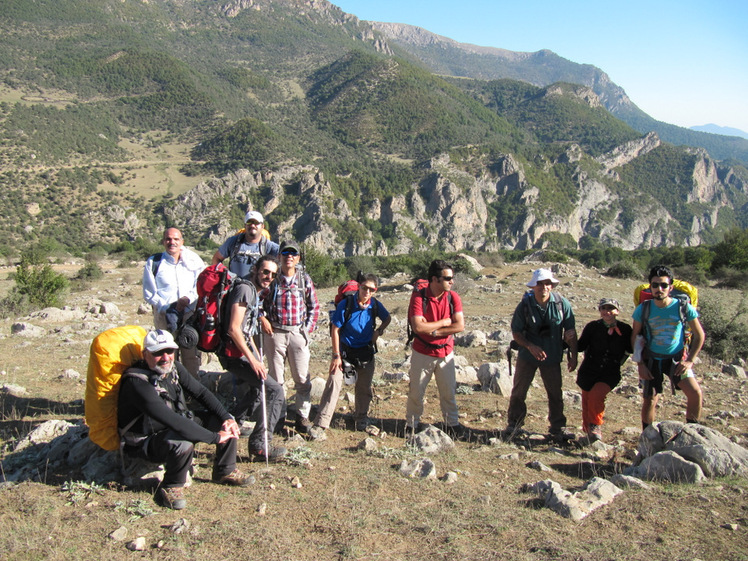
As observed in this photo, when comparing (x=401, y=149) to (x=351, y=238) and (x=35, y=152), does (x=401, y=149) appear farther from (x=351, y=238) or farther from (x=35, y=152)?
(x=35, y=152)

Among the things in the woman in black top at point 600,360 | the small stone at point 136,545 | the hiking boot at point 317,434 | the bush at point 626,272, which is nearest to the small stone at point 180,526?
the small stone at point 136,545

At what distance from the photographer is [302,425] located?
4.65 meters

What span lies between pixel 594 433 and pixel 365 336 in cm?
249

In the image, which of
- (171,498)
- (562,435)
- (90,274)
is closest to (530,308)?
(562,435)

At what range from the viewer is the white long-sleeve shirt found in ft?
14.8

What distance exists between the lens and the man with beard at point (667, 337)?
14.4ft

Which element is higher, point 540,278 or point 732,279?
point 540,278

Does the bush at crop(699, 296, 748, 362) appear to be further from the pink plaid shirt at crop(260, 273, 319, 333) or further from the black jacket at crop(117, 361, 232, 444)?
the black jacket at crop(117, 361, 232, 444)

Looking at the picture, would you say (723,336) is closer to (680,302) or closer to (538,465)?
(680,302)

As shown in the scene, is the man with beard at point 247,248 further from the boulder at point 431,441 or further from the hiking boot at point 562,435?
the hiking boot at point 562,435

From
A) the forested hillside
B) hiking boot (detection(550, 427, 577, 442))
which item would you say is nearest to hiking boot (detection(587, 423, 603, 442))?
hiking boot (detection(550, 427, 577, 442))

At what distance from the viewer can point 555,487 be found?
11.1 ft

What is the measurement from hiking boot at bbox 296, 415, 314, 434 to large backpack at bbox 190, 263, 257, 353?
3.74 feet

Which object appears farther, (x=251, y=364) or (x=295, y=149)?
(x=295, y=149)
